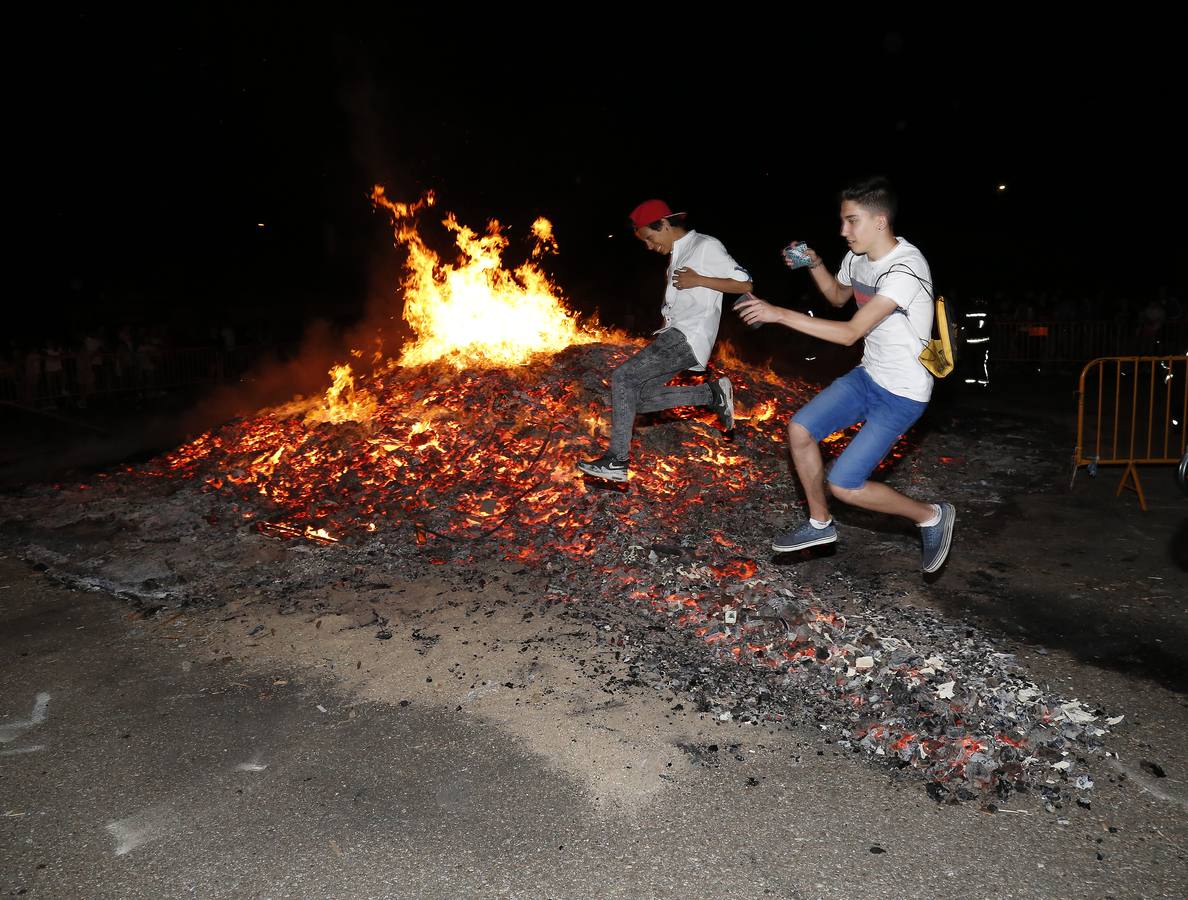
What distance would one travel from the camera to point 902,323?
4.52 m

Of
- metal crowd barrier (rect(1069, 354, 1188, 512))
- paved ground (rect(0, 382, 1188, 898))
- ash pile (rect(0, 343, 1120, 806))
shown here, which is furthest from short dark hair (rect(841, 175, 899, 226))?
metal crowd barrier (rect(1069, 354, 1188, 512))

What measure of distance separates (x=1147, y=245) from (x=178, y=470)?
132 ft

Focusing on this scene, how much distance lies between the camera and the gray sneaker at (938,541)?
4.98 m

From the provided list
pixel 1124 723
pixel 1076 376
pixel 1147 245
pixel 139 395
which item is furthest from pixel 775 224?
pixel 1124 723

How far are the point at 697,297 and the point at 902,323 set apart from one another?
1781 millimetres

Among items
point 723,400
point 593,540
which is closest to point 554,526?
point 593,540

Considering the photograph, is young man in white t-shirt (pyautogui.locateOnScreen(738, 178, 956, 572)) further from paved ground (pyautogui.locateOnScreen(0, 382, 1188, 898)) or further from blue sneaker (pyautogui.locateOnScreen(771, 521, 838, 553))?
paved ground (pyautogui.locateOnScreen(0, 382, 1188, 898))

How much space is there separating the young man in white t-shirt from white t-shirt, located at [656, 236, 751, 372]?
88cm

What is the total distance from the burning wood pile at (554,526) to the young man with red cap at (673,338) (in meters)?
1.08

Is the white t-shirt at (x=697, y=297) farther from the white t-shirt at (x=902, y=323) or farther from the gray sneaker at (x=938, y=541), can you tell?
the gray sneaker at (x=938, y=541)

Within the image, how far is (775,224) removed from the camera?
4006 centimetres

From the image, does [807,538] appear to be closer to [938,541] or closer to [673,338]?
[938,541]

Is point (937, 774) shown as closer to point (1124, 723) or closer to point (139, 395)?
point (1124, 723)

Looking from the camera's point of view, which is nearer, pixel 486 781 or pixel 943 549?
pixel 486 781
